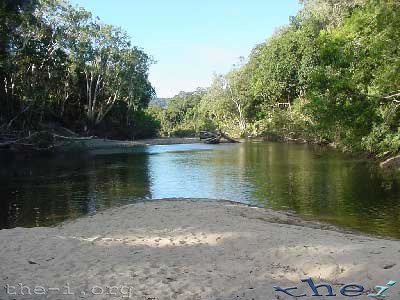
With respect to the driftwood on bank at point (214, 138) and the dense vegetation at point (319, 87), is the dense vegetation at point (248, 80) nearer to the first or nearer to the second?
the dense vegetation at point (319, 87)

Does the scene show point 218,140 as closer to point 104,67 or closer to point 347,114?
point 104,67

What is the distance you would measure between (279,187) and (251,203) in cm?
448

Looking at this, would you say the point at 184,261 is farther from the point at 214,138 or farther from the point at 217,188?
the point at 214,138

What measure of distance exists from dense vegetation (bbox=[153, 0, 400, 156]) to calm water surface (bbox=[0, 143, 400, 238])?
306 cm

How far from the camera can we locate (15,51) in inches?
1623

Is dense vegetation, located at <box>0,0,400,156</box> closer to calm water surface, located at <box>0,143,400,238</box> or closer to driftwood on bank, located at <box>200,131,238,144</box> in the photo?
calm water surface, located at <box>0,143,400,238</box>

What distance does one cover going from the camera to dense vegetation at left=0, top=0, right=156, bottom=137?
4109cm

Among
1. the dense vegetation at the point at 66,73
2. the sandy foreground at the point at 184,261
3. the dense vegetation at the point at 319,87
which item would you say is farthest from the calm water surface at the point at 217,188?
the dense vegetation at the point at 66,73

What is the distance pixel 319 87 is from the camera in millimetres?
21969

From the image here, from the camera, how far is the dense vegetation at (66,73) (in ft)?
135

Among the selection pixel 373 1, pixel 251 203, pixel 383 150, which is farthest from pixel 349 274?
Answer: pixel 383 150

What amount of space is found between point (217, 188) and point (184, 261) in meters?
15.2

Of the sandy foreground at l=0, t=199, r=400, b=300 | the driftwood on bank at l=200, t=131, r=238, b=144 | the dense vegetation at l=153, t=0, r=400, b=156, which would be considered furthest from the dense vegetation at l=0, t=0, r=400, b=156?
the sandy foreground at l=0, t=199, r=400, b=300

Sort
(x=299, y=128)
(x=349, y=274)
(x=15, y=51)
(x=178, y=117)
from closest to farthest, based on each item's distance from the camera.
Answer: (x=349, y=274) < (x=15, y=51) < (x=299, y=128) < (x=178, y=117)
